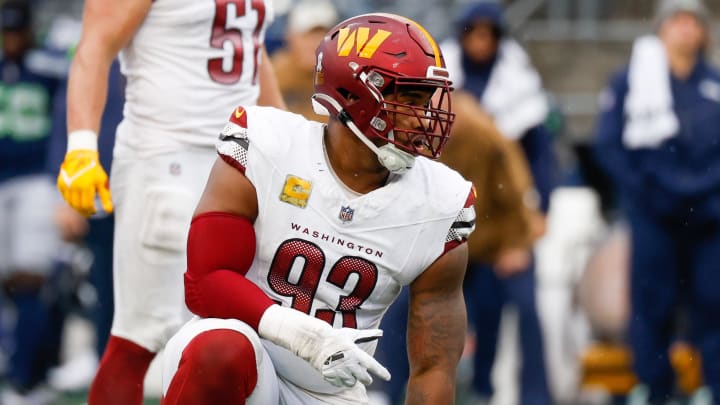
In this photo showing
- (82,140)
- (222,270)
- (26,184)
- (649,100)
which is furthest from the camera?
(26,184)

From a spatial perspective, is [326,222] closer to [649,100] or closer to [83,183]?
[83,183]

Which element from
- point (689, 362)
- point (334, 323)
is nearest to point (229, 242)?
point (334, 323)

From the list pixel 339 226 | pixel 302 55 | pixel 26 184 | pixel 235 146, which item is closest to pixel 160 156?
pixel 235 146

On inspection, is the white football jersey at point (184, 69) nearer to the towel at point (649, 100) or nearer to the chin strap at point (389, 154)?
the chin strap at point (389, 154)

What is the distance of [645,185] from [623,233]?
5.86ft

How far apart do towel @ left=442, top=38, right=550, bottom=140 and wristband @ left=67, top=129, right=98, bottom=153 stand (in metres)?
3.67

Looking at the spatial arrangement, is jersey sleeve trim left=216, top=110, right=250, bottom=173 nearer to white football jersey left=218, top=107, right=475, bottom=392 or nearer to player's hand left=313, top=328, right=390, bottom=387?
white football jersey left=218, top=107, right=475, bottom=392

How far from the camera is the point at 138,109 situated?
16.6 feet

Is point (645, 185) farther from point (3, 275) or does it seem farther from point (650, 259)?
point (3, 275)

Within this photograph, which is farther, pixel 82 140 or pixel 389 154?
pixel 82 140

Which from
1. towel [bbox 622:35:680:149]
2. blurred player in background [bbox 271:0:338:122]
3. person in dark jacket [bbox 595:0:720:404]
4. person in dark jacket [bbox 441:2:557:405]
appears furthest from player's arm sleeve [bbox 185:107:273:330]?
towel [bbox 622:35:680:149]

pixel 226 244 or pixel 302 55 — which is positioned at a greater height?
pixel 226 244

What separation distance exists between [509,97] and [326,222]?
162 inches

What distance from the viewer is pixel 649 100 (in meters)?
7.96
